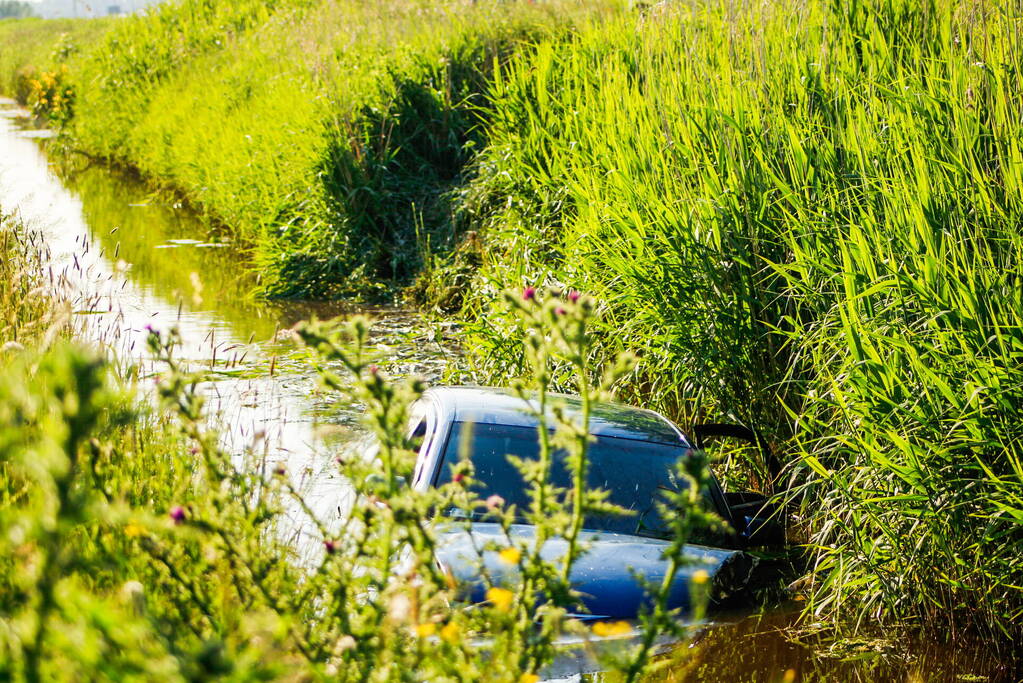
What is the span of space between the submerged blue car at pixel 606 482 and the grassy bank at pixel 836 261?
1.60 ft

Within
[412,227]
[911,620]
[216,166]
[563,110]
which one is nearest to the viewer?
[911,620]

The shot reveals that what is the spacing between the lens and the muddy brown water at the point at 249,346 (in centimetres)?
471

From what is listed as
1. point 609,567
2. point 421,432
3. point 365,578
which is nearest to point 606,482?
point 609,567

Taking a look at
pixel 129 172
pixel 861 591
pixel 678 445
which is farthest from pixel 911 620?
pixel 129 172

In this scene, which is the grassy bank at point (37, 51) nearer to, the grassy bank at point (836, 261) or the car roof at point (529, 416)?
the grassy bank at point (836, 261)

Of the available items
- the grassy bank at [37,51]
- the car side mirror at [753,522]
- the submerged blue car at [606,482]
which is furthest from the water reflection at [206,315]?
the grassy bank at [37,51]

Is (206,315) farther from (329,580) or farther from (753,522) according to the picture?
(329,580)

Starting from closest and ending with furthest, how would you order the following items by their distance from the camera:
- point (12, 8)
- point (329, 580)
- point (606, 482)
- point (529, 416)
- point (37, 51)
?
point (329, 580)
point (606, 482)
point (529, 416)
point (37, 51)
point (12, 8)

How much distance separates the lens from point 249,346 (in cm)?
946

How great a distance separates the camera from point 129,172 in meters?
20.3

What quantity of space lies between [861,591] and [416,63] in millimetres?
9956

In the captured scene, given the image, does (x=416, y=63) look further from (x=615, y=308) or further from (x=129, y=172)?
(x=129, y=172)

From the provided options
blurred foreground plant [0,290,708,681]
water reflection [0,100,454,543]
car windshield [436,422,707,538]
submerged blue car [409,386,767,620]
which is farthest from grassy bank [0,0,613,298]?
blurred foreground plant [0,290,708,681]

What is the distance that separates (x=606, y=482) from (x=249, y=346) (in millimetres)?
5291
